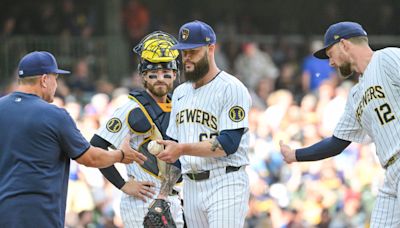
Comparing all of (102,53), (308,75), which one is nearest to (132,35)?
(102,53)

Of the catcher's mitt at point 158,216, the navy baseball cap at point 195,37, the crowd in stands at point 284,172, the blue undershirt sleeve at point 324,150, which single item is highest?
the navy baseball cap at point 195,37

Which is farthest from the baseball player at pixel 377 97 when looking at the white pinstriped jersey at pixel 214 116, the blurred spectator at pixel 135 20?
the blurred spectator at pixel 135 20

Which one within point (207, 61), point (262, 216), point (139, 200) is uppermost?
point (207, 61)

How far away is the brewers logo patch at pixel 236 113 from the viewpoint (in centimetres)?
802

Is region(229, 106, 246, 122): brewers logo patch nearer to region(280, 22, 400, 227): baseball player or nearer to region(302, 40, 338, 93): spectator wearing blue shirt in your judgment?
region(280, 22, 400, 227): baseball player

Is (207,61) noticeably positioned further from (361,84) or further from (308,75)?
(308,75)

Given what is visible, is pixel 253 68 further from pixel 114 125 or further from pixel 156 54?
pixel 114 125

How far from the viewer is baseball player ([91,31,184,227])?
336 inches

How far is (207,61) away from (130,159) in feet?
3.03

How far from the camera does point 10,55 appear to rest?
1909cm

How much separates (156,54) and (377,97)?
71.6 inches

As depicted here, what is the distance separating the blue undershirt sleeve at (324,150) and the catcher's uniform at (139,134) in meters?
1.04

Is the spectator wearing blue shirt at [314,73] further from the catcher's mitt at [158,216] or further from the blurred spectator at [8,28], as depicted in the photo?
the catcher's mitt at [158,216]

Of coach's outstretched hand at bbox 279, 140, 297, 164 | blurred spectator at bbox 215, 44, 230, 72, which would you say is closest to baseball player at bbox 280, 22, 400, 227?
coach's outstretched hand at bbox 279, 140, 297, 164
